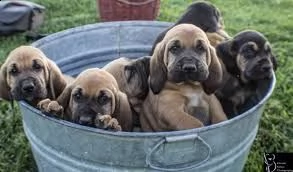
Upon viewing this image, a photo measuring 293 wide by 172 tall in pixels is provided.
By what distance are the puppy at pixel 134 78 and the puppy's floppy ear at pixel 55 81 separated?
0.35 meters

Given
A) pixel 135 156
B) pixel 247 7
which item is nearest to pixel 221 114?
pixel 135 156

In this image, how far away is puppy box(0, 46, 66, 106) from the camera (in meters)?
2.91

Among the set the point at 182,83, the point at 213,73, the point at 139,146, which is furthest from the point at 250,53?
the point at 139,146

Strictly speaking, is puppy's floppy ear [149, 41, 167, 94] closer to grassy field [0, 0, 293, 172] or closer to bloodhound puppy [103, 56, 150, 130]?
bloodhound puppy [103, 56, 150, 130]

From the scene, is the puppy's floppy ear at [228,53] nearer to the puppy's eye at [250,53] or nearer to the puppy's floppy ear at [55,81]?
the puppy's eye at [250,53]

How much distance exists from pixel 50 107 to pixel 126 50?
131 cm

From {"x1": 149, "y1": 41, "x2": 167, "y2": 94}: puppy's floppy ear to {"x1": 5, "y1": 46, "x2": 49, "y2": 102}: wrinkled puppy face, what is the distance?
597mm

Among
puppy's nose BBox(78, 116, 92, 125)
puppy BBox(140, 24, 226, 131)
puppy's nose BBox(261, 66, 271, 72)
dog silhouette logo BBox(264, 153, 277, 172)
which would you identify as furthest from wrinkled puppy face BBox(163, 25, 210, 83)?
dog silhouette logo BBox(264, 153, 277, 172)

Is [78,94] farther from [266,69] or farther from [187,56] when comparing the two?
[266,69]

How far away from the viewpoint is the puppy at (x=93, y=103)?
265 centimetres

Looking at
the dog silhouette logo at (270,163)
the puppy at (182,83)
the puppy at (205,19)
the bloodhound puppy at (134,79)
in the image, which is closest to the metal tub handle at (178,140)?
the puppy at (182,83)

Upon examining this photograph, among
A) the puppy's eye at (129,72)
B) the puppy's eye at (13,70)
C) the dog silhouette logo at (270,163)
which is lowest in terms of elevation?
the dog silhouette logo at (270,163)

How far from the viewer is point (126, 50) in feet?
12.7

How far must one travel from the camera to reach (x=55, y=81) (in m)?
3.13
